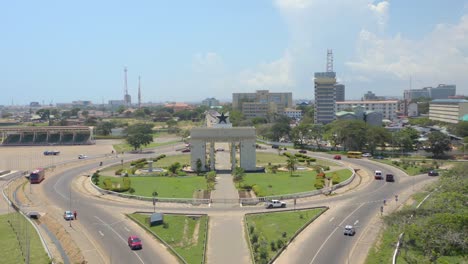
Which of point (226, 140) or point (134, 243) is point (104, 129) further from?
point (134, 243)

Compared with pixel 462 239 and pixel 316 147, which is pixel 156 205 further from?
pixel 316 147

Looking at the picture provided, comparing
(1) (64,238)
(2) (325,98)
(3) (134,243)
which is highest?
(2) (325,98)

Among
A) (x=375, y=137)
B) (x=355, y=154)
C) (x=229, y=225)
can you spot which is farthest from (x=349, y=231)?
(x=375, y=137)

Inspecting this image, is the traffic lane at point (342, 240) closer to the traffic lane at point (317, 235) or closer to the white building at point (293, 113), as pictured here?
the traffic lane at point (317, 235)

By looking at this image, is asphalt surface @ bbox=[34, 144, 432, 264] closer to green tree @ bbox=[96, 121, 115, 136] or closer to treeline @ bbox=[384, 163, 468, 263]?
treeline @ bbox=[384, 163, 468, 263]

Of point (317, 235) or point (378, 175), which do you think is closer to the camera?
point (317, 235)

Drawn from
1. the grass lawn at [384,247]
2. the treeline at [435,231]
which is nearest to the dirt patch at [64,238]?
the grass lawn at [384,247]
